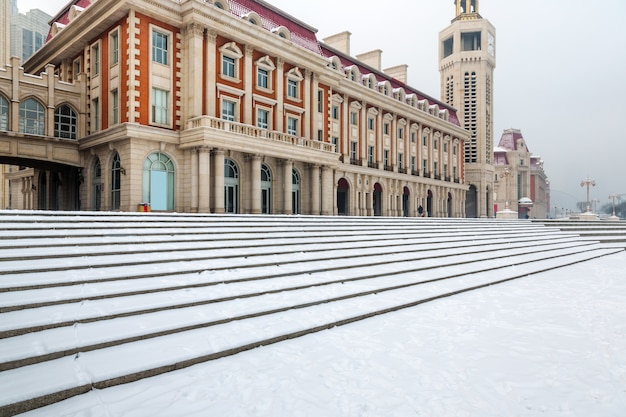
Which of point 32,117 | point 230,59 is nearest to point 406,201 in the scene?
point 230,59

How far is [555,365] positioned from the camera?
233 inches

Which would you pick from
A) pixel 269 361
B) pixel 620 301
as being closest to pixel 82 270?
pixel 269 361

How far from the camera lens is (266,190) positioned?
29812mm

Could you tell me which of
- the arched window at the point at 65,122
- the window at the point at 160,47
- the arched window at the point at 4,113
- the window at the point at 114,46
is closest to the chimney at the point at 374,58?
the window at the point at 160,47

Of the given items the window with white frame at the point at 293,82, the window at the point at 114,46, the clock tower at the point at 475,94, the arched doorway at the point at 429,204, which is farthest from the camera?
the clock tower at the point at 475,94

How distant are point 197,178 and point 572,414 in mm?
23050

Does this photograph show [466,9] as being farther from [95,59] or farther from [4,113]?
[4,113]

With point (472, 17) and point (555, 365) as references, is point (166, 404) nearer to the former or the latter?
point (555, 365)

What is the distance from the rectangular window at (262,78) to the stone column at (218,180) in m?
7.17

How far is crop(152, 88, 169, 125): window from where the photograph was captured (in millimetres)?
24078

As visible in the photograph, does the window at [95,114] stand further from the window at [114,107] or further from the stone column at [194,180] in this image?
the stone column at [194,180]

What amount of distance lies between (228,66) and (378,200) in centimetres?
2556

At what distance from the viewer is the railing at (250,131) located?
2433 cm

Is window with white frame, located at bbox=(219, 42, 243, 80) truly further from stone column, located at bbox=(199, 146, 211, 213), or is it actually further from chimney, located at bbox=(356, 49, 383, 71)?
chimney, located at bbox=(356, 49, 383, 71)
